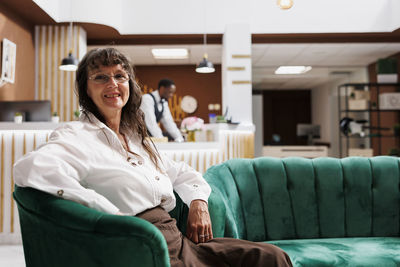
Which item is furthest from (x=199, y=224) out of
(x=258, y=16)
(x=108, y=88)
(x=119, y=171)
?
(x=258, y=16)

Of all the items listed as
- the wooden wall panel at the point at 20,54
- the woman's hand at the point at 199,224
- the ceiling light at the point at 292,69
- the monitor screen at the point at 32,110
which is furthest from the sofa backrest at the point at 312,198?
the ceiling light at the point at 292,69

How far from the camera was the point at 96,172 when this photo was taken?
4.24ft

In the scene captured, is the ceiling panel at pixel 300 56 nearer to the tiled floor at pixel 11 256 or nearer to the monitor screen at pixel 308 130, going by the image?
the monitor screen at pixel 308 130

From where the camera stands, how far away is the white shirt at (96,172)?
1133 mm

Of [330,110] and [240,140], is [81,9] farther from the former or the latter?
[330,110]

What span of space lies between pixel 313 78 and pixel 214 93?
11.1 feet

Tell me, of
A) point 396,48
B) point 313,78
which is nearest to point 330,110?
point 313,78

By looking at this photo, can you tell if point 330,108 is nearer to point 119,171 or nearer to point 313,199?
point 313,199

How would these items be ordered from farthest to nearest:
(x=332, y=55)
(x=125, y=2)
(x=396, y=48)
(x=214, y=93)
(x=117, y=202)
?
(x=214, y=93) < (x=332, y=55) < (x=396, y=48) < (x=125, y=2) < (x=117, y=202)

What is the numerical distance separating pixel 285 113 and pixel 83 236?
495 inches

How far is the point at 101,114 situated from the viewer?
154cm

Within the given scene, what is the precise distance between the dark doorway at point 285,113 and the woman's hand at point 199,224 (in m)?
11.7

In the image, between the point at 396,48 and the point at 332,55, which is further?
the point at 332,55

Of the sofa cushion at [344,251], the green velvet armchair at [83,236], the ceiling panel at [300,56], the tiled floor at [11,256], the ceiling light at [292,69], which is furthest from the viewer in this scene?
the ceiling light at [292,69]
